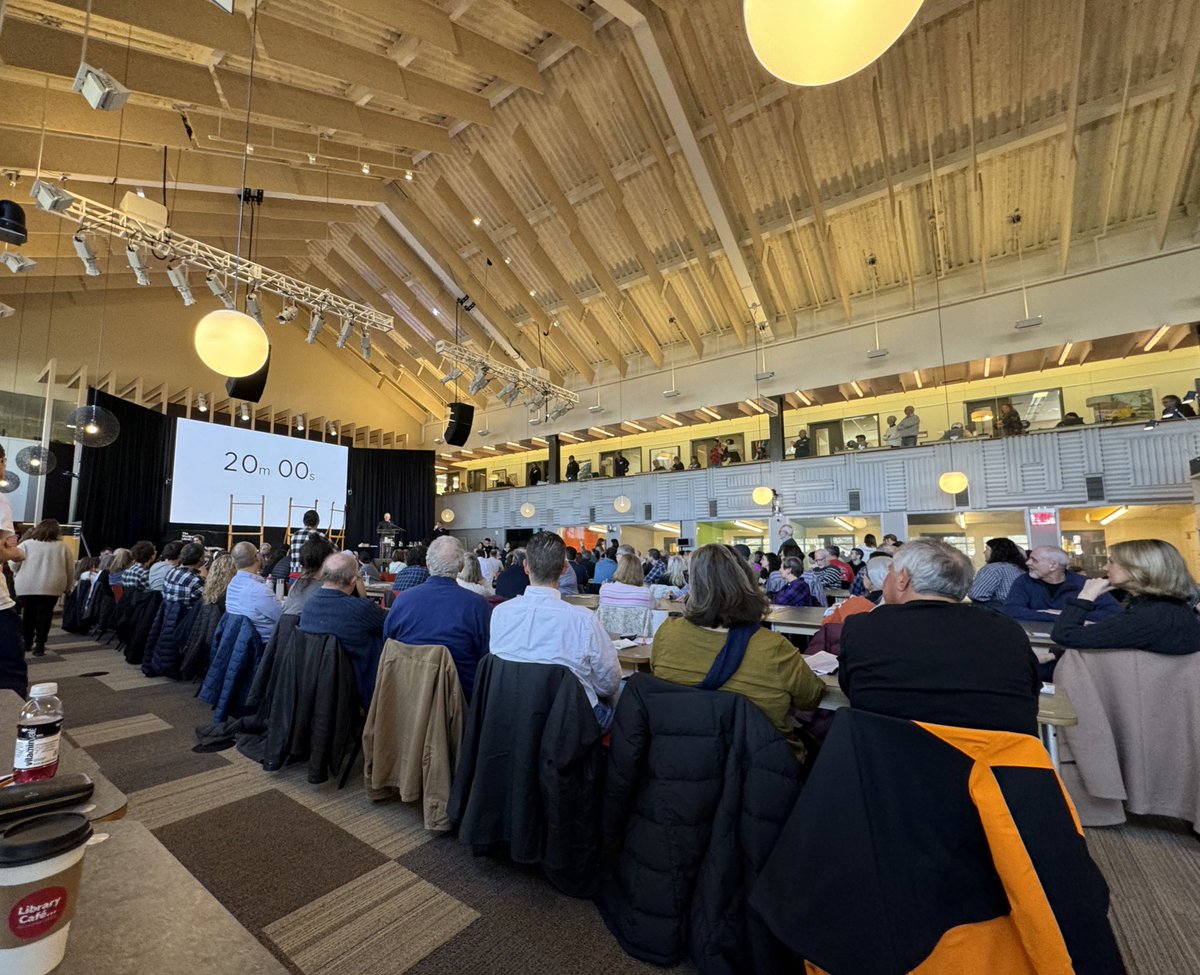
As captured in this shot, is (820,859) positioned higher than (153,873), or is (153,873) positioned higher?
(153,873)

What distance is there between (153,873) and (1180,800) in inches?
145

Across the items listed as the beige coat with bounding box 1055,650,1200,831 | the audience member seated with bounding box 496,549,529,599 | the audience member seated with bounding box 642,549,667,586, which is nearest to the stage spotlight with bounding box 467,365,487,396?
the audience member seated with bounding box 642,549,667,586

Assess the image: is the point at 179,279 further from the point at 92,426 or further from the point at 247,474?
A: the point at 247,474

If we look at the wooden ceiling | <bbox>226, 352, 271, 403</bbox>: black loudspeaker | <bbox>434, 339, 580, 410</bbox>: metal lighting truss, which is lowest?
<bbox>226, 352, 271, 403</bbox>: black loudspeaker

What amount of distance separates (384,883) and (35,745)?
1.50m

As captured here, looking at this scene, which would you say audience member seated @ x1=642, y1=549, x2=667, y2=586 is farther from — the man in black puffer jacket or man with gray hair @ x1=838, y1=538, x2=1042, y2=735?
man with gray hair @ x1=838, y1=538, x2=1042, y2=735

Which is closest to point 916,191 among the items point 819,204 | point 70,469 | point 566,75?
point 819,204

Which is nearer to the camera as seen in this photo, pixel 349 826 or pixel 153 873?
pixel 153 873

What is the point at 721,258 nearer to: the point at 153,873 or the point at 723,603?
the point at 723,603

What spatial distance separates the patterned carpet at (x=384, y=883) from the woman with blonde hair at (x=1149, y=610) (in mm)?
876

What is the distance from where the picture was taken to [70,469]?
9.82 metres

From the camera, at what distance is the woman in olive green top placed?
175cm

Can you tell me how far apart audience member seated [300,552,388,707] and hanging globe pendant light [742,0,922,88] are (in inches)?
116

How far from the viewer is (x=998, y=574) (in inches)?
168
